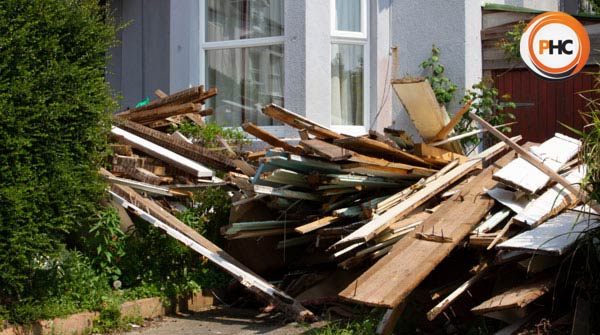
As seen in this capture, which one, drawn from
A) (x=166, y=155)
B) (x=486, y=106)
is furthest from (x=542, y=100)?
(x=166, y=155)

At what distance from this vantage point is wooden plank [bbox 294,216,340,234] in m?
7.04

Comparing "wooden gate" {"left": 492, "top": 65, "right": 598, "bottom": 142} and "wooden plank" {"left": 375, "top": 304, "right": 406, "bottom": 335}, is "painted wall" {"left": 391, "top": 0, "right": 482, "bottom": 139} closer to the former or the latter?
"wooden gate" {"left": 492, "top": 65, "right": 598, "bottom": 142}

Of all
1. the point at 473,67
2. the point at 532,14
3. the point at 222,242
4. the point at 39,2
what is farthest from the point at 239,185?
the point at 532,14

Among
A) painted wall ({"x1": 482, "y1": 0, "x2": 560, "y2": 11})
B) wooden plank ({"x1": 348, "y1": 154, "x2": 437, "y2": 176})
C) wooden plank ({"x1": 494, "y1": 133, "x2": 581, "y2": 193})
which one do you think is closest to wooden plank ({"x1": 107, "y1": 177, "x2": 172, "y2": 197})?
wooden plank ({"x1": 348, "y1": 154, "x2": 437, "y2": 176})

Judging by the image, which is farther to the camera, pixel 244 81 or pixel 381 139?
pixel 244 81

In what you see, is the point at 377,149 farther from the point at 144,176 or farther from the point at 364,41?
the point at 364,41

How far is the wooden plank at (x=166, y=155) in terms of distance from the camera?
7.99 meters

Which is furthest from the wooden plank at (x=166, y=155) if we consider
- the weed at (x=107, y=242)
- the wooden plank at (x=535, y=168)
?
the wooden plank at (x=535, y=168)

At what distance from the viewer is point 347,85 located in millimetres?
10430

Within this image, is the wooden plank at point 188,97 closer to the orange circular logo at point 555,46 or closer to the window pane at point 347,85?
the window pane at point 347,85

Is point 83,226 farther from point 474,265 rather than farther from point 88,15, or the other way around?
point 474,265

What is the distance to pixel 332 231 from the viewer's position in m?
7.04

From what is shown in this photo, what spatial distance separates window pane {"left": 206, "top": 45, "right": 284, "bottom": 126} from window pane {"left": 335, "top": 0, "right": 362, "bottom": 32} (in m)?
0.84

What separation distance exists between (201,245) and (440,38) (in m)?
4.80
